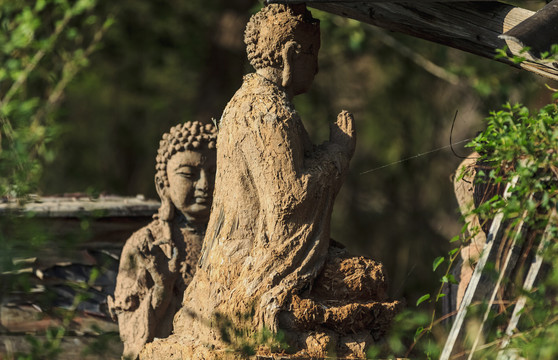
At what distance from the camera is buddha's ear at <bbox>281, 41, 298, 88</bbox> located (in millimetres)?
6027

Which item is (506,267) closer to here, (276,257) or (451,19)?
(276,257)

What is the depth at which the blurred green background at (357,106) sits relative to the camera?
13.2 metres

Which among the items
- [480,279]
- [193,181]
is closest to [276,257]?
[480,279]

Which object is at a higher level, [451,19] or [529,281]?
[451,19]

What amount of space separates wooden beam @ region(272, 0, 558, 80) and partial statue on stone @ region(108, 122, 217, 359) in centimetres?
131

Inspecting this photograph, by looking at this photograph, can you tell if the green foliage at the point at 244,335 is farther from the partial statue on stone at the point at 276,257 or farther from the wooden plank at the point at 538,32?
the wooden plank at the point at 538,32

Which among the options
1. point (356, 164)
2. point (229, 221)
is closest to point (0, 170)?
point (229, 221)

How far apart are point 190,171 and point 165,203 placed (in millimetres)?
299

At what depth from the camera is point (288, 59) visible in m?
6.04

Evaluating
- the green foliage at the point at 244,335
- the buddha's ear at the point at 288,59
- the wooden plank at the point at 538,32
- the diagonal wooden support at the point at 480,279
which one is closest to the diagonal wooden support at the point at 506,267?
the diagonal wooden support at the point at 480,279

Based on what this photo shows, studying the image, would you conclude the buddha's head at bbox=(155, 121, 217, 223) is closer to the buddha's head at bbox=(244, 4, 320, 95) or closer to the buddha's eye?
the buddha's eye

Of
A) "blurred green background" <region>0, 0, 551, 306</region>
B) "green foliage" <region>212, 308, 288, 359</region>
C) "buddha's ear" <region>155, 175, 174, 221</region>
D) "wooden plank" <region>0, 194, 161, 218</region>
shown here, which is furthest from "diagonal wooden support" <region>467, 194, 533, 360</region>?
"blurred green background" <region>0, 0, 551, 306</region>

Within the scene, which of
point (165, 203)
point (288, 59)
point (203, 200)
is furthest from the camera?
point (165, 203)

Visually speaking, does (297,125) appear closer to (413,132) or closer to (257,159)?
(257,159)
